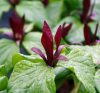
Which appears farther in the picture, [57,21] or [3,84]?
[57,21]

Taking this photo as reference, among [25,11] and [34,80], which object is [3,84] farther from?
[25,11]

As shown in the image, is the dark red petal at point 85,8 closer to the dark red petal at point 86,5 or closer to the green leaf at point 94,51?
the dark red petal at point 86,5

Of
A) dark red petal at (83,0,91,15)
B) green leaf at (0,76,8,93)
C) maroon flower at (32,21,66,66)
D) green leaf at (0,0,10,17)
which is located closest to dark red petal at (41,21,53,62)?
maroon flower at (32,21,66,66)

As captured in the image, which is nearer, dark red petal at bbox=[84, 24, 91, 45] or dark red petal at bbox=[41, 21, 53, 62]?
dark red petal at bbox=[41, 21, 53, 62]

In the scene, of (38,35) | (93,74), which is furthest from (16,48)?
(93,74)

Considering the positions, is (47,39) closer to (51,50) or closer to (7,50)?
(51,50)

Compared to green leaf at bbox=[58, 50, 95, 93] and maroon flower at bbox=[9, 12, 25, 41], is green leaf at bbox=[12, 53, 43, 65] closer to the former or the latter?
green leaf at bbox=[58, 50, 95, 93]

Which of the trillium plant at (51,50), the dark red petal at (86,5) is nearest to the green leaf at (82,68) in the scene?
the trillium plant at (51,50)

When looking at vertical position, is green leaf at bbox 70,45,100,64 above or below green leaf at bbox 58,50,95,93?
below
